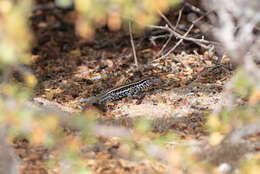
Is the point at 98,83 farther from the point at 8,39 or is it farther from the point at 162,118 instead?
the point at 8,39

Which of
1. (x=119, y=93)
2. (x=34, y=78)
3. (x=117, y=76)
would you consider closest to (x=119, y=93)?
(x=119, y=93)

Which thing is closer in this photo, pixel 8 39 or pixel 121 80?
pixel 8 39

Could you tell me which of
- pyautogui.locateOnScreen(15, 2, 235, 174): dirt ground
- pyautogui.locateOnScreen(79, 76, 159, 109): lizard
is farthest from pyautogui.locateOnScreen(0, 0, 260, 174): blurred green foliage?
pyautogui.locateOnScreen(79, 76, 159, 109): lizard

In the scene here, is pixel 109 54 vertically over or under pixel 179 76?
over

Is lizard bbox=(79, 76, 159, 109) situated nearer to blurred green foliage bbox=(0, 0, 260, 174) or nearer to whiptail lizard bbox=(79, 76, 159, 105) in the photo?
whiptail lizard bbox=(79, 76, 159, 105)

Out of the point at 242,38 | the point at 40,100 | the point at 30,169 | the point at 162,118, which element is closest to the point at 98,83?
the point at 40,100

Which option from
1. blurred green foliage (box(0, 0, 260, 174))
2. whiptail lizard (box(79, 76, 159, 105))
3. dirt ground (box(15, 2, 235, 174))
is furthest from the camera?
whiptail lizard (box(79, 76, 159, 105))

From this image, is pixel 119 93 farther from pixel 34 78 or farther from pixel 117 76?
pixel 34 78

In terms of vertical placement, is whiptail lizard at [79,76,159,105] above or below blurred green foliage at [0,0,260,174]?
above

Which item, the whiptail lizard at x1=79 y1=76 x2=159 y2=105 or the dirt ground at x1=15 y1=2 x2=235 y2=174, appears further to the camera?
the whiptail lizard at x1=79 y1=76 x2=159 y2=105
